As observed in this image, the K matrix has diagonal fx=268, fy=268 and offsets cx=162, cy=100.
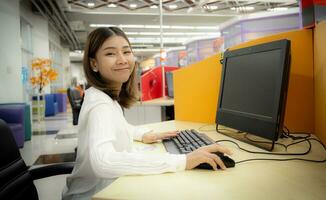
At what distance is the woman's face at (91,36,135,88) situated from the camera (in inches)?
42.1

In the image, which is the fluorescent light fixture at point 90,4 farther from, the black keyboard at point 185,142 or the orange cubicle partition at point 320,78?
the orange cubicle partition at point 320,78

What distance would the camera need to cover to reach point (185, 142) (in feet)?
3.61

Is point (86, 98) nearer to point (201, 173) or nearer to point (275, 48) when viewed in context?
point (201, 173)

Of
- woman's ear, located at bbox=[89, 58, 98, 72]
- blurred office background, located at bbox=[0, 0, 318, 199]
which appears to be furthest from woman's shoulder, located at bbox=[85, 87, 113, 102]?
blurred office background, located at bbox=[0, 0, 318, 199]

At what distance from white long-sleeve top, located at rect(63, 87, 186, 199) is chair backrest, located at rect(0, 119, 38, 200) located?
148 millimetres

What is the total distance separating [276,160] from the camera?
0.86 meters

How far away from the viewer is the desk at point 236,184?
0.61 m

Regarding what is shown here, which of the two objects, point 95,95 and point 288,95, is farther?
point 288,95

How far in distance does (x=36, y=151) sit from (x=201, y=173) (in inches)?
145

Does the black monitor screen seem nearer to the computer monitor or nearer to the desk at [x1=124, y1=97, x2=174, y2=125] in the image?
the computer monitor

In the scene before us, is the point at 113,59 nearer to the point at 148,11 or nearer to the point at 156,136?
the point at 156,136

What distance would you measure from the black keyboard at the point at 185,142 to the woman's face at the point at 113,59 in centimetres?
35

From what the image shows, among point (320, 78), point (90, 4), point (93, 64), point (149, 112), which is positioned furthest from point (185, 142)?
point (90, 4)

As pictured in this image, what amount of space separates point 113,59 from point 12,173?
1.81 ft
